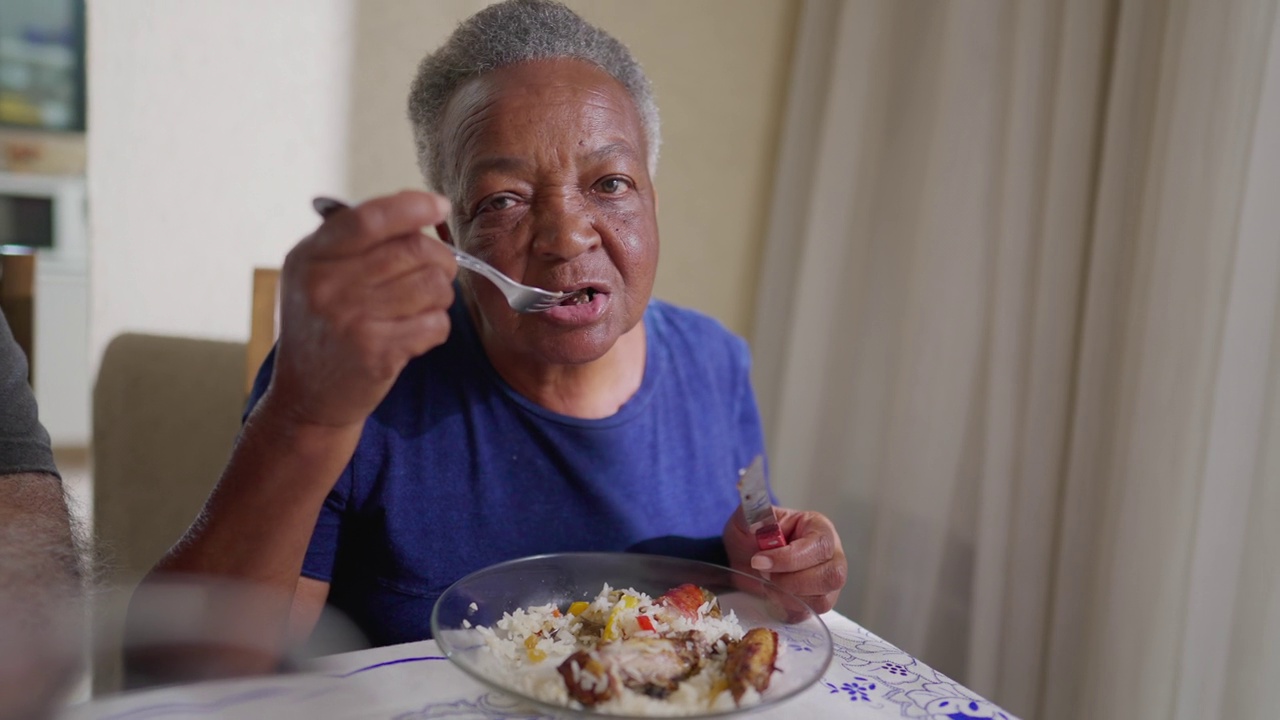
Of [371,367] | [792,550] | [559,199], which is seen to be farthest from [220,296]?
[792,550]

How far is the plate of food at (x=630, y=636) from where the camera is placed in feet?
2.06

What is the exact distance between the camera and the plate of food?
24.7 inches

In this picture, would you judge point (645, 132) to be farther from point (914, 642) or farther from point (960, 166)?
point (914, 642)

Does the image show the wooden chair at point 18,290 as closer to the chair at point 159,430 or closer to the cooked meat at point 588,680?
the chair at point 159,430

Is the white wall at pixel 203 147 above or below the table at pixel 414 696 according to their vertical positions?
above

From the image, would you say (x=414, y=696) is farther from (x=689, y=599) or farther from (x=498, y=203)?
(x=498, y=203)

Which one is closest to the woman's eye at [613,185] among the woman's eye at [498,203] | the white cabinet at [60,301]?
the woman's eye at [498,203]

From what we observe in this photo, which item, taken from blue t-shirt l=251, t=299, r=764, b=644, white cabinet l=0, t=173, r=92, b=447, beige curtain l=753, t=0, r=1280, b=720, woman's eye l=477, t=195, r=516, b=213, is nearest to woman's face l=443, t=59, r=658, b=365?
woman's eye l=477, t=195, r=516, b=213

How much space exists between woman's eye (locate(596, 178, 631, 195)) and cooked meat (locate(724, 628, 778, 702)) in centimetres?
55

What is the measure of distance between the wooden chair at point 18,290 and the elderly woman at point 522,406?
2.33 ft

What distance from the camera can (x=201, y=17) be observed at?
1.53 meters

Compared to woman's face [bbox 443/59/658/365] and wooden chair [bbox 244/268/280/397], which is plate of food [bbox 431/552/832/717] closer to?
woman's face [bbox 443/59/658/365]

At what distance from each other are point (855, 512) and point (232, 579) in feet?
4.43

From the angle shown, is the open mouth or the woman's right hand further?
the open mouth
